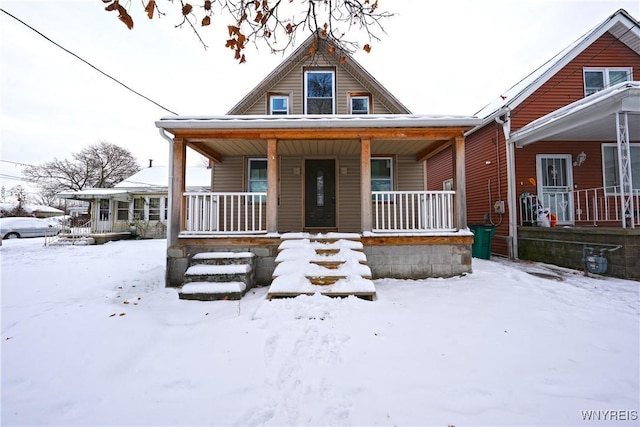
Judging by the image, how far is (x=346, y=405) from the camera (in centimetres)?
183

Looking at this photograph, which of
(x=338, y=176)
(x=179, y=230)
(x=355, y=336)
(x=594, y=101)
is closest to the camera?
(x=355, y=336)

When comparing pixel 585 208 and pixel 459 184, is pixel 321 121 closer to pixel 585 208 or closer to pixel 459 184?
pixel 459 184

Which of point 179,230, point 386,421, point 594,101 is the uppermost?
point 594,101

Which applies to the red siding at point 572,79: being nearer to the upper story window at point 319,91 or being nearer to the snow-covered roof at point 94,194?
the upper story window at point 319,91

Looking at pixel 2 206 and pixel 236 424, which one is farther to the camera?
pixel 2 206

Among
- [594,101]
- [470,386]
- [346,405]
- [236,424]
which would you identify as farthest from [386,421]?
[594,101]

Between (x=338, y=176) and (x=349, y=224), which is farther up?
(x=338, y=176)

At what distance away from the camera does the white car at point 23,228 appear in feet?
49.9

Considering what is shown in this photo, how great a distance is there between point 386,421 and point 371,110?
8058 millimetres

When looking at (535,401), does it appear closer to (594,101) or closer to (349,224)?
(349,224)

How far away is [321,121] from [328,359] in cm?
422

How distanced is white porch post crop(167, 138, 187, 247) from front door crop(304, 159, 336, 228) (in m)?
3.51

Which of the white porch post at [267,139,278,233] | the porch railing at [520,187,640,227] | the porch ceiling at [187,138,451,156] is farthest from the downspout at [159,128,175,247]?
the porch railing at [520,187,640,227]

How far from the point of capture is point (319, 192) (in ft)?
26.0
